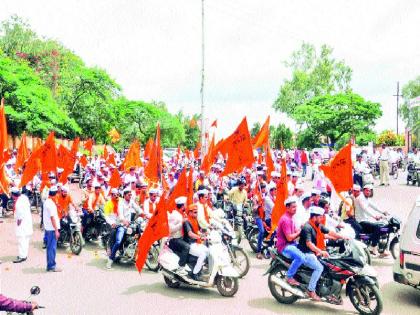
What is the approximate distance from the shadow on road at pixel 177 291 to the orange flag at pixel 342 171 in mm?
4249

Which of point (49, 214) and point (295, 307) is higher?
point (49, 214)

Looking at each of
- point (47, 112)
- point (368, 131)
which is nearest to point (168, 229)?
point (47, 112)

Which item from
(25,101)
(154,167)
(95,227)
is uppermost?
(25,101)

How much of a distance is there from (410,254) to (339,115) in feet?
139

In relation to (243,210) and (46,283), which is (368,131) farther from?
(46,283)

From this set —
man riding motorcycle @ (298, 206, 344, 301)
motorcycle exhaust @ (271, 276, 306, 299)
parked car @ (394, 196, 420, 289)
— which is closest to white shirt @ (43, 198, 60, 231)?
motorcycle exhaust @ (271, 276, 306, 299)

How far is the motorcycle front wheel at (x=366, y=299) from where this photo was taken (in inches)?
274

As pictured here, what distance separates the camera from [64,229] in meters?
12.1

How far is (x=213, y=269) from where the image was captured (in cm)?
805

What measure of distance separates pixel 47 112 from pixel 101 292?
26737 mm

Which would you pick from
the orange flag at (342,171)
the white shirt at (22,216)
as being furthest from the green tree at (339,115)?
the white shirt at (22,216)

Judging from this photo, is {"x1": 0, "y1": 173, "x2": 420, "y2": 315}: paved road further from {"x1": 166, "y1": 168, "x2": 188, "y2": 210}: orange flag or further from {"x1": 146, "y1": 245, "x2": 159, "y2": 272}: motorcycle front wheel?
{"x1": 166, "y1": 168, "x2": 188, "y2": 210}: orange flag

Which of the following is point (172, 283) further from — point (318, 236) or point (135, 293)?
point (318, 236)

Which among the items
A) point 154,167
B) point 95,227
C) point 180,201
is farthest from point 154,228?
point 154,167
